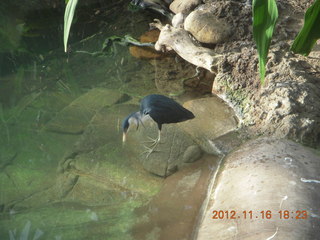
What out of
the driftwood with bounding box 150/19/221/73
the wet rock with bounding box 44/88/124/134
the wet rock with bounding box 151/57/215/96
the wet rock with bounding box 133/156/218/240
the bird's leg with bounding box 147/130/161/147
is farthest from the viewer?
the wet rock with bounding box 151/57/215/96

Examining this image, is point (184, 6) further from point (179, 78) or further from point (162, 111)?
point (162, 111)

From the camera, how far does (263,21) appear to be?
4.17 feet

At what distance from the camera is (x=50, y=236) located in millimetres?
2428

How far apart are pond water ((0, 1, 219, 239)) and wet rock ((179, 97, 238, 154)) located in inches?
8.3

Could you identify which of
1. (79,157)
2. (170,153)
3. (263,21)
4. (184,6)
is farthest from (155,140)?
(184,6)

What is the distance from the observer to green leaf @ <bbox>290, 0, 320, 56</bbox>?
1.44 metres

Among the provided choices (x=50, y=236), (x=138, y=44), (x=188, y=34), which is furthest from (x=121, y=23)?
(x=50, y=236)

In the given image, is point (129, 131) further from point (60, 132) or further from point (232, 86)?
point (232, 86)

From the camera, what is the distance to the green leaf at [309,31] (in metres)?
1.44

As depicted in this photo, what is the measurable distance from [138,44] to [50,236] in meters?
2.59

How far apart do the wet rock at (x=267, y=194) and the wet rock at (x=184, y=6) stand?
2499mm
